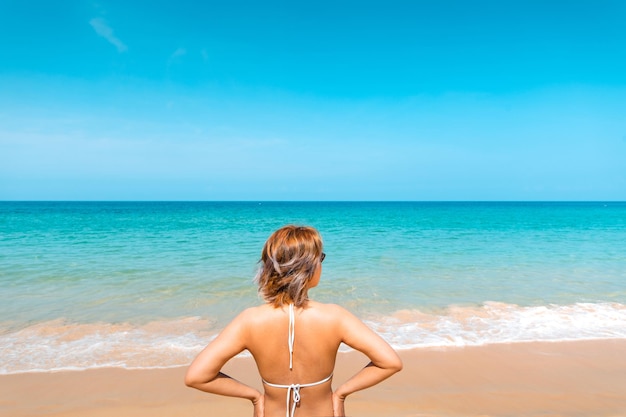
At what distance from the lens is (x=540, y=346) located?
599 cm

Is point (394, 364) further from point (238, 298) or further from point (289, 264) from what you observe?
point (238, 298)

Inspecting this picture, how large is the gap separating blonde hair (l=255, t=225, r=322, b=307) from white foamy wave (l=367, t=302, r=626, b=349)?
469 cm

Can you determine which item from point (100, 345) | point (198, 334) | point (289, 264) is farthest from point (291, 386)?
point (100, 345)

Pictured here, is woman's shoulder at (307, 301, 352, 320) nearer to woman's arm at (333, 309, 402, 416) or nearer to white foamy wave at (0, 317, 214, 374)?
woman's arm at (333, 309, 402, 416)

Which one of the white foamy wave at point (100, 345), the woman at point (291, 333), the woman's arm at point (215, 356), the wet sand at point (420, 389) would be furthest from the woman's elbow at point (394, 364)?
the white foamy wave at point (100, 345)

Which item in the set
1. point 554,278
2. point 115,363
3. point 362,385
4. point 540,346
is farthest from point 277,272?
point 554,278

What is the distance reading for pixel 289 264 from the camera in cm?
174

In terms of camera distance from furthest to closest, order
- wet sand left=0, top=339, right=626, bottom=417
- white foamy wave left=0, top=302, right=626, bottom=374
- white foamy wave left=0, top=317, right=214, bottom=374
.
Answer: white foamy wave left=0, top=302, right=626, bottom=374 → white foamy wave left=0, top=317, right=214, bottom=374 → wet sand left=0, top=339, right=626, bottom=417

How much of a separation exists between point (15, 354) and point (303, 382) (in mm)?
5777

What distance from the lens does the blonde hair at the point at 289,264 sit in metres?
1.75

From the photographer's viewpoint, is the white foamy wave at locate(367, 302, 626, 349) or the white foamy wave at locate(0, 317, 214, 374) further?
the white foamy wave at locate(367, 302, 626, 349)

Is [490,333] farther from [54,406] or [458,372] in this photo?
[54,406]

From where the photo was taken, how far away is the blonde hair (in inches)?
68.9

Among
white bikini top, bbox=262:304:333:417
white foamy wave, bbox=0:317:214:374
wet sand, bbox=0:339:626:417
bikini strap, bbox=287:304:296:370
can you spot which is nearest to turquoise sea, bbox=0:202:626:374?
white foamy wave, bbox=0:317:214:374
